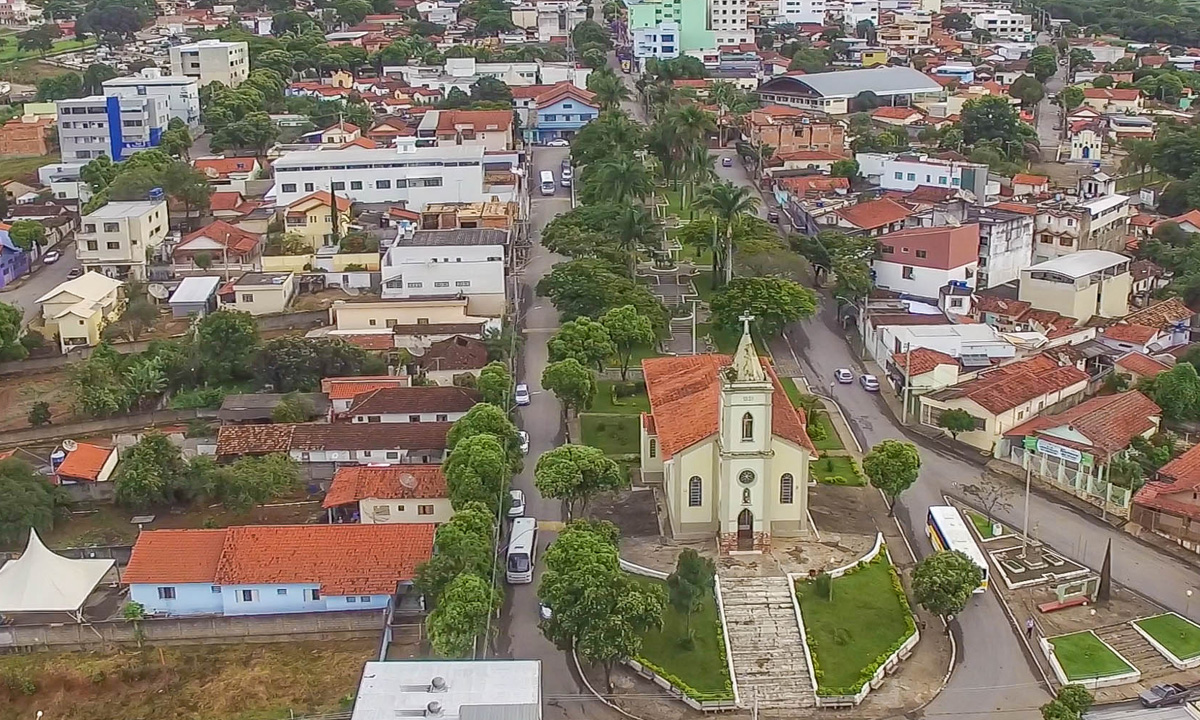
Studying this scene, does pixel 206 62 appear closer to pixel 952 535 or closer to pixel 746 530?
pixel 746 530

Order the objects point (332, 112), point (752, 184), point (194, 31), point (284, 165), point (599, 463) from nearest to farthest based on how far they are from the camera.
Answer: point (599, 463) < point (284, 165) < point (752, 184) < point (332, 112) < point (194, 31)

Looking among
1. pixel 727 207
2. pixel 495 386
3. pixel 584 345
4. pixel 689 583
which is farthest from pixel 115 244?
pixel 689 583

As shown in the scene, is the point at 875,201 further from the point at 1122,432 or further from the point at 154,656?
the point at 154,656

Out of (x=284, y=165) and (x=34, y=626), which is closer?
(x=34, y=626)

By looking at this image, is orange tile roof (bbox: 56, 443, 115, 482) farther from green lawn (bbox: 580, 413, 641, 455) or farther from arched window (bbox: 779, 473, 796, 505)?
arched window (bbox: 779, 473, 796, 505)

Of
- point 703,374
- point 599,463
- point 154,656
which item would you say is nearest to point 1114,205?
point 703,374

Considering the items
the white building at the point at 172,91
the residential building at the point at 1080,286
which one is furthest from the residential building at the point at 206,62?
the residential building at the point at 1080,286
